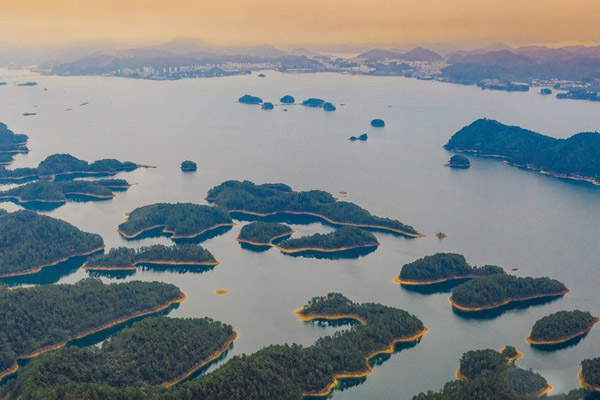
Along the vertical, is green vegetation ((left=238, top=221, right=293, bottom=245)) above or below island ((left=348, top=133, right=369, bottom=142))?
below

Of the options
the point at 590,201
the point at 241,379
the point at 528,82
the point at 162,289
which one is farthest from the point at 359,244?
the point at 528,82

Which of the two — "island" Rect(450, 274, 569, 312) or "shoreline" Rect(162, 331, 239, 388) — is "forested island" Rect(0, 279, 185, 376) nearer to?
"shoreline" Rect(162, 331, 239, 388)

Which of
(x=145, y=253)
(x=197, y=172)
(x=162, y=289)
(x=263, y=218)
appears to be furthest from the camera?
(x=197, y=172)

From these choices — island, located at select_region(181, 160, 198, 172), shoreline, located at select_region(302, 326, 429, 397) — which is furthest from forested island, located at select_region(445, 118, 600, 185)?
shoreline, located at select_region(302, 326, 429, 397)

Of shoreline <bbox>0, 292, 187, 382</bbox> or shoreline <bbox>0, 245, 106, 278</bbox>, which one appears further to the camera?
shoreline <bbox>0, 245, 106, 278</bbox>

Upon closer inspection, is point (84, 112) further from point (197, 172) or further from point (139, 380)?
point (139, 380)

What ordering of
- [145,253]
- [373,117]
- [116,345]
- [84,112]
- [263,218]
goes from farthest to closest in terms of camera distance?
1. [84,112]
2. [373,117]
3. [263,218]
4. [145,253]
5. [116,345]
